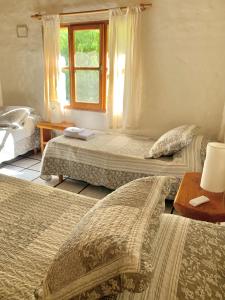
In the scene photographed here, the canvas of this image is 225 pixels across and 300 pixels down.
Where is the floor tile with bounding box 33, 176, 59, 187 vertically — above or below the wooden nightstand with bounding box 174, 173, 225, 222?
below

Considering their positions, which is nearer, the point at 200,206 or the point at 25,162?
the point at 200,206

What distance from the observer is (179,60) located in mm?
3020

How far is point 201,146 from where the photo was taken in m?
2.44

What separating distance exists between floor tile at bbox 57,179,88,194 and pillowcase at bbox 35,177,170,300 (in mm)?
1931

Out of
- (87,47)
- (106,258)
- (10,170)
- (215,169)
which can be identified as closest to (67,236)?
(106,258)

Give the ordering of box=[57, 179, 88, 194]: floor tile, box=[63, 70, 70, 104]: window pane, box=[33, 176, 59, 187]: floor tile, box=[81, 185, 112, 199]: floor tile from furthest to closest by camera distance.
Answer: box=[63, 70, 70, 104]: window pane → box=[33, 176, 59, 187]: floor tile → box=[57, 179, 88, 194]: floor tile → box=[81, 185, 112, 199]: floor tile

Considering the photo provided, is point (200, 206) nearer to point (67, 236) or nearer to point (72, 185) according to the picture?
point (67, 236)

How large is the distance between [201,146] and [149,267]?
76.0 inches

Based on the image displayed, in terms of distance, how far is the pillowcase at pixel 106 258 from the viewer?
706 mm

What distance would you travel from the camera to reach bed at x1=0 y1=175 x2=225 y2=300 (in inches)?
34.7

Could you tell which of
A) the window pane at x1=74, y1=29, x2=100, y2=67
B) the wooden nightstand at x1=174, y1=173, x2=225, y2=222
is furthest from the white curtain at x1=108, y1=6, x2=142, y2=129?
the wooden nightstand at x1=174, y1=173, x2=225, y2=222

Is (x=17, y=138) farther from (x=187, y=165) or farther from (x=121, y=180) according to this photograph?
(x=187, y=165)

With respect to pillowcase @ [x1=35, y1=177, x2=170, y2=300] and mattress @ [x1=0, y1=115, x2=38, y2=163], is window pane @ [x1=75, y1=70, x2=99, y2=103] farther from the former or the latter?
pillowcase @ [x1=35, y1=177, x2=170, y2=300]

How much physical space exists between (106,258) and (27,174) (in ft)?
8.89
